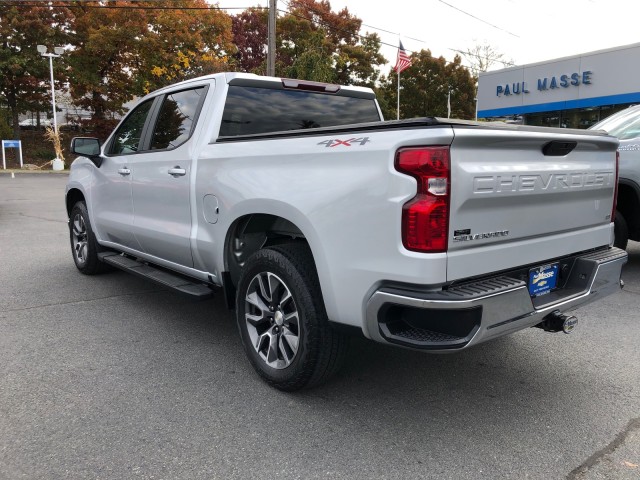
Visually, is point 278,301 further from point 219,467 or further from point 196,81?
point 196,81

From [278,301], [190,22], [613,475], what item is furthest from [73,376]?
[190,22]

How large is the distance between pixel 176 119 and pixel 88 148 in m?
1.61

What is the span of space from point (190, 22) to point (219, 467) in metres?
34.0

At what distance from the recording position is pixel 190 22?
1271 inches

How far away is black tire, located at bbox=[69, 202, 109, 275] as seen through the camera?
5.81 m

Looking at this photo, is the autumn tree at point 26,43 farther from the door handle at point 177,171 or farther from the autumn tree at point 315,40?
the door handle at point 177,171

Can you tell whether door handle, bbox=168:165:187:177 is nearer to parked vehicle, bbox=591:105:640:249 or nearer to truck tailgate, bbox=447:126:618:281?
truck tailgate, bbox=447:126:618:281

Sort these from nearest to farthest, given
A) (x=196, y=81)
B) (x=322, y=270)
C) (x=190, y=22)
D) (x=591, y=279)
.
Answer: (x=322, y=270), (x=591, y=279), (x=196, y=81), (x=190, y=22)

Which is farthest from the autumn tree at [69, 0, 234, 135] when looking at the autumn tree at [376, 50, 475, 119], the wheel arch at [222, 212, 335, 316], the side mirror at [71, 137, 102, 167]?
the wheel arch at [222, 212, 335, 316]

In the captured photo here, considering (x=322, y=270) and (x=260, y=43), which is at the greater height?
(x=260, y=43)

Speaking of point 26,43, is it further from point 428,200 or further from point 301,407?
point 428,200

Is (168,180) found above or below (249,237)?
above

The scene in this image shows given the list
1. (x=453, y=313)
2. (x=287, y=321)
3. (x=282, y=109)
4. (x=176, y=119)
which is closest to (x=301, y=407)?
(x=287, y=321)

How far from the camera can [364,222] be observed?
2561 millimetres
